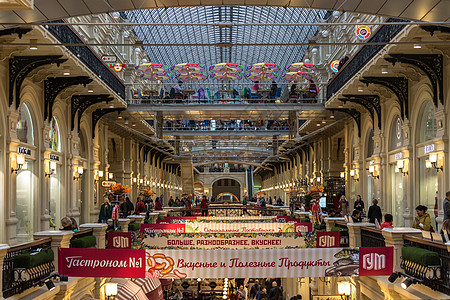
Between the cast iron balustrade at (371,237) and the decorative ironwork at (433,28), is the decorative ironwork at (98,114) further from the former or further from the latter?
the decorative ironwork at (433,28)

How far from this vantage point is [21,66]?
51.8 feet

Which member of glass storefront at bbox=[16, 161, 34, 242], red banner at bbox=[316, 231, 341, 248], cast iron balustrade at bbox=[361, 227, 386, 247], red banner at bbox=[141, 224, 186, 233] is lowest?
red banner at bbox=[141, 224, 186, 233]

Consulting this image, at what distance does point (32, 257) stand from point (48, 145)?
9.73 meters

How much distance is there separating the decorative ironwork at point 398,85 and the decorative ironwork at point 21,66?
9552mm

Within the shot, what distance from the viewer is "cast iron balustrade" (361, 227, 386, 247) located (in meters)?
13.0

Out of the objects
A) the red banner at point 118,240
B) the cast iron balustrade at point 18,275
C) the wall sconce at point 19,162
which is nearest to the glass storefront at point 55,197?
the wall sconce at point 19,162

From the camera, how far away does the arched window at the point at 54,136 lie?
66.2 feet

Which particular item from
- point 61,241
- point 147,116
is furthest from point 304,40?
point 61,241

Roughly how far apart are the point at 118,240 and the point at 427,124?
9.61m

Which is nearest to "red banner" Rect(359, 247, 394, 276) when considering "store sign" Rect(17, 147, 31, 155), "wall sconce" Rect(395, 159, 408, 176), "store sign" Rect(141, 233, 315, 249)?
"store sign" Rect(141, 233, 315, 249)

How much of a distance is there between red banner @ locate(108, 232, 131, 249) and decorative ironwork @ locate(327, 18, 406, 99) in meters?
7.96

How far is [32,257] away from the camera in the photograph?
10000 mm

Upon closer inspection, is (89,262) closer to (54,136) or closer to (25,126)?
(25,126)

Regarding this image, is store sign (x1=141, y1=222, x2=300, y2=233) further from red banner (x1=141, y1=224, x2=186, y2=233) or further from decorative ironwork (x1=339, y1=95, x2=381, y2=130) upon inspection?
decorative ironwork (x1=339, y1=95, x2=381, y2=130)
